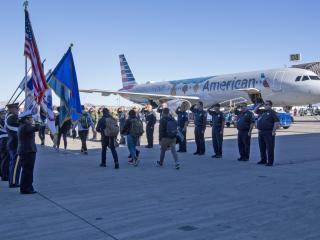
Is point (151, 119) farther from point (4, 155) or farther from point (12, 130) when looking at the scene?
point (12, 130)

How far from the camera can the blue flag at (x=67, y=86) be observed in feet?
37.4

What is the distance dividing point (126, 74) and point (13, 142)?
151ft

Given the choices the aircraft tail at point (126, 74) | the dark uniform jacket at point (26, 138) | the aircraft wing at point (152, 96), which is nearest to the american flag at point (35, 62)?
the dark uniform jacket at point (26, 138)

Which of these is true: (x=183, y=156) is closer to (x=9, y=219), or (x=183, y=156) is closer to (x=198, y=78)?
(x=9, y=219)

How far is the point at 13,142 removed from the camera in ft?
26.7

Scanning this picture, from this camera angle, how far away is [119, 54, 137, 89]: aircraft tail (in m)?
52.8

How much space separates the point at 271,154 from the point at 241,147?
1316 mm

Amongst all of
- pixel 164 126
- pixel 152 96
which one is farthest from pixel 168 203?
pixel 152 96

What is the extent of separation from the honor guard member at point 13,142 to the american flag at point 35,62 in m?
1.31

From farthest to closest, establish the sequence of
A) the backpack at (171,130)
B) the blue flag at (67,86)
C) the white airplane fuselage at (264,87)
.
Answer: the white airplane fuselage at (264,87) → the blue flag at (67,86) → the backpack at (171,130)

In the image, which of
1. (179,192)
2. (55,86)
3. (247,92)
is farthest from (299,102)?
(179,192)

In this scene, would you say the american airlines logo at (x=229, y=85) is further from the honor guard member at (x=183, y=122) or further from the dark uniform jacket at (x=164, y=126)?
the dark uniform jacket at (x=164, y=126)

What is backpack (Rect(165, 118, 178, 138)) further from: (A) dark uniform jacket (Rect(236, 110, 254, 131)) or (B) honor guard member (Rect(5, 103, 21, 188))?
(B) honor guard member (Rect(5, 103, 21, 188))

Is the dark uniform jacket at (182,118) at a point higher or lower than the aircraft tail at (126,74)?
lower
